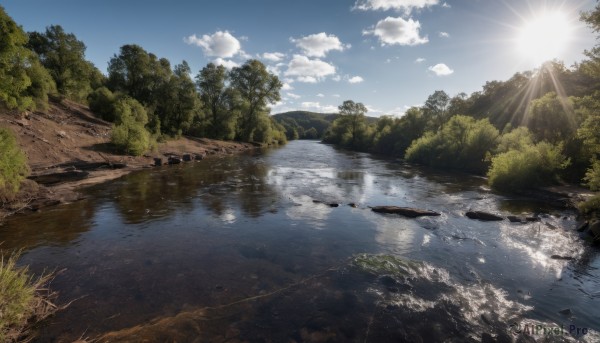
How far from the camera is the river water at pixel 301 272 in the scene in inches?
331

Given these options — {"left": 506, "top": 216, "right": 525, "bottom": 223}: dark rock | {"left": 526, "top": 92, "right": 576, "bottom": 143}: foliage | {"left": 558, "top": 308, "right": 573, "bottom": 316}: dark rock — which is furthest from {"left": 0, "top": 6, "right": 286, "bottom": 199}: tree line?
{"left": 526, "top": 92, "right": 576, "bottom": 143}: foliage

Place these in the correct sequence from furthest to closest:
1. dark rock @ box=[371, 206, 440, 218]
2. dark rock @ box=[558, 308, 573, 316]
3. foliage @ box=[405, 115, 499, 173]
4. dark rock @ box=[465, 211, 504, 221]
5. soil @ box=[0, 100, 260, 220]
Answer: foliage @ box=[405, 115, 499, 173]
soil @ box=[0, 100, 260, 220]
dark rock @ box=[371, 206, 440, 218]
dark rock @ box=[465, 211, 504, 221]
dark rock @ box=[558, 308, 573, 316]

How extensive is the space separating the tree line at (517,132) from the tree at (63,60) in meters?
62.8

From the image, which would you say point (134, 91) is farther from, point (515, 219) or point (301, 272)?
point (515, 219)

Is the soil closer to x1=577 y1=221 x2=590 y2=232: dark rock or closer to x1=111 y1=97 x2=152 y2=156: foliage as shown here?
x1=111 y1=97 x2=152 y2=156: foliage

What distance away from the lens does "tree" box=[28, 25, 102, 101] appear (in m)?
50.7

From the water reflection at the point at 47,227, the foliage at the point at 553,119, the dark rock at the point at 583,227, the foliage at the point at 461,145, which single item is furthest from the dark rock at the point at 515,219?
the water reflection at the point at 47,227

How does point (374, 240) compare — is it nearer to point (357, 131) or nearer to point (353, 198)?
point (353, 198)

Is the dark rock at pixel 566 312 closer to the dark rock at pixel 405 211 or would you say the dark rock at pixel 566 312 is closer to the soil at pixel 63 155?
the dark rock at pixel 405 211

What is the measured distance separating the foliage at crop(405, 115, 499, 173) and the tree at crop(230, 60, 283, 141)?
151 ft

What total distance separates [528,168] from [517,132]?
39.0 feet

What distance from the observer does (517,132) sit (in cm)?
3803

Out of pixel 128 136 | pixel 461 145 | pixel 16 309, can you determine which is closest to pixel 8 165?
pixel 16 309

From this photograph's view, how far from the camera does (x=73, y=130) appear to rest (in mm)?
37531
